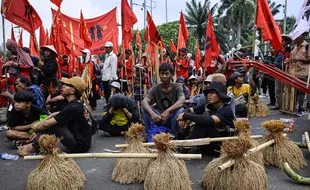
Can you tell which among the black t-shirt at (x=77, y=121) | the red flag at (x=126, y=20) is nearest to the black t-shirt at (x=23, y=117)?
the black t-shirt at (x=77, y=121)

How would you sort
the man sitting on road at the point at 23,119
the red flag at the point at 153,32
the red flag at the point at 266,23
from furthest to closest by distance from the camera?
the red flag at the point at 153,32
the red flag at the point at 266,23
the man sitting on road at the point at 23,119

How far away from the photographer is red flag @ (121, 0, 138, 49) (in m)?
6.61

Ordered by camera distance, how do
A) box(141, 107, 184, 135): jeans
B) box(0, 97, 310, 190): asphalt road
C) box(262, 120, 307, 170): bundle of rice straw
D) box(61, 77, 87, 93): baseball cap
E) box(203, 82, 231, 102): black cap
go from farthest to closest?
1. box(141, 107, 184, 135): jeans
2. box(61, 77, 87, 93): baseball cap
3. box(203, 82, 231, 102): black cap
4. box(262, 120, 307, 170): bundle of rice straw
5. box(0, 97, 310, 190): asphalt road

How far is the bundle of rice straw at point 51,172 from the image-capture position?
268cm

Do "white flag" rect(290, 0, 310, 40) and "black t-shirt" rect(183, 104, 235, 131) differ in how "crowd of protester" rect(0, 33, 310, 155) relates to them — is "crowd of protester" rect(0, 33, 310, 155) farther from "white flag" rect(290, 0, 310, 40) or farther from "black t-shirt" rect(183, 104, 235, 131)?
"white flag" rect(290, 0, 310, 40)

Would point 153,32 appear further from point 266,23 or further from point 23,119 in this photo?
point 23,119

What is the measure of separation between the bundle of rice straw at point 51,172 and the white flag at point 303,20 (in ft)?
13.8

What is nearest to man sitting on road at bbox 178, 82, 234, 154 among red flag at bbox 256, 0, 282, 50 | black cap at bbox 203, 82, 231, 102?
black cap at bbox 203, 82, 231, 102

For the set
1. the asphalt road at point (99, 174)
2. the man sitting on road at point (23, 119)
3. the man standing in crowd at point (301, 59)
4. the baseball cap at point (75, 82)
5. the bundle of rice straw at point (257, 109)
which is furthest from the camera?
the bundle of rice straw at point (257, 109)

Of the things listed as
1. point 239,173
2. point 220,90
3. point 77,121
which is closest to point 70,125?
point 77,121

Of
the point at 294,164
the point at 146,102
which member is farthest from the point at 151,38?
the point at 294,164

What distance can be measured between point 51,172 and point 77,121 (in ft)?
4.70

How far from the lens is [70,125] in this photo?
13.4 feet

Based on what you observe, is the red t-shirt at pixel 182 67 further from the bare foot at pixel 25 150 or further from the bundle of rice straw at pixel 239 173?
the bundle of rice straw at pixel 239 173
